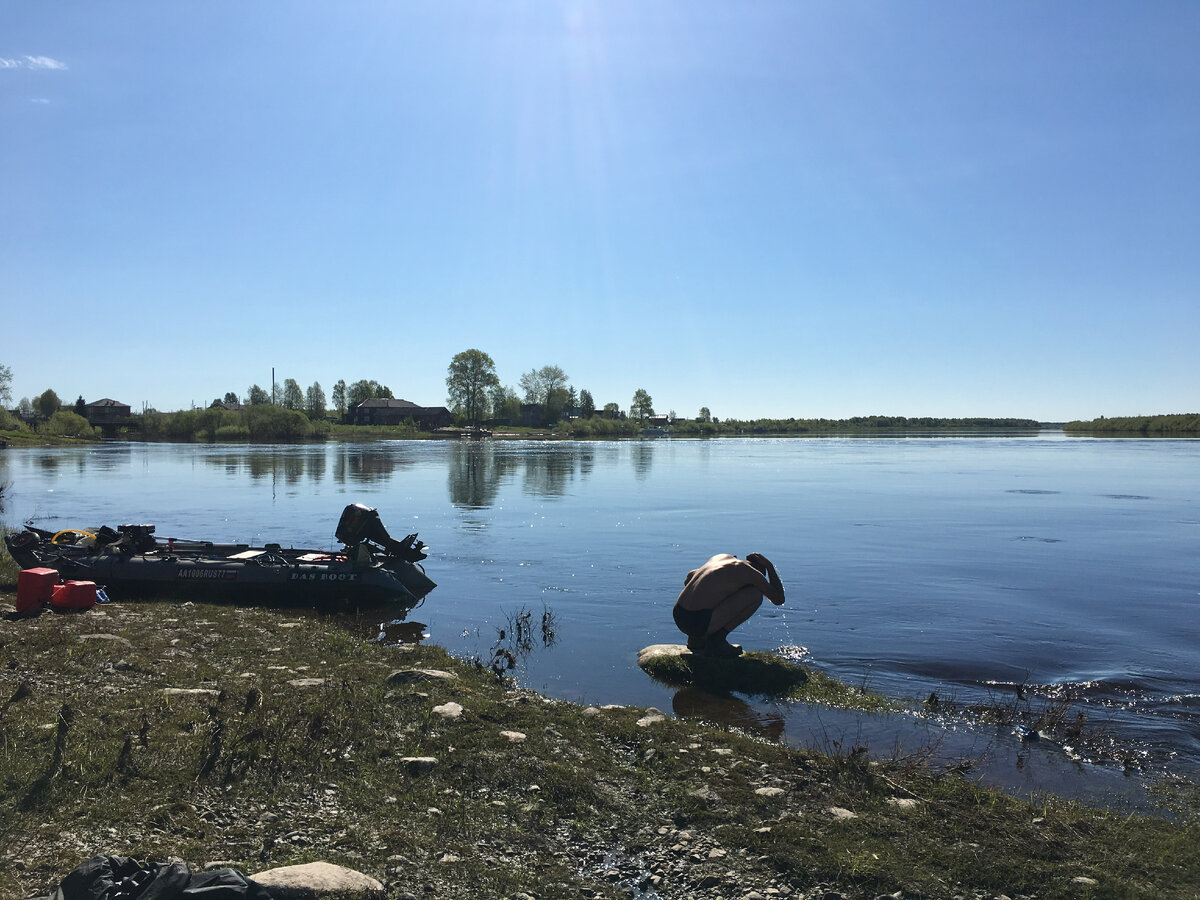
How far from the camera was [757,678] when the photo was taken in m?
11.6

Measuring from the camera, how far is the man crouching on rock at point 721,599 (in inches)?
471

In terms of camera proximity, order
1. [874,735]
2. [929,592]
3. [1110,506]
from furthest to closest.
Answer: [1110,506] < [929,592] < [874,735]

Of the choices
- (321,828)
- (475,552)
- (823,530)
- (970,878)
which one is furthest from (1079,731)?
(823,530)

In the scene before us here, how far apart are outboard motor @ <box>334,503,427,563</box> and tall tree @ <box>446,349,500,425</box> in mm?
120334

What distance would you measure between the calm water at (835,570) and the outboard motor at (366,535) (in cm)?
148

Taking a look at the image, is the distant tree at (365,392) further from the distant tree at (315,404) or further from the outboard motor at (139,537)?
the outboard motor at (139,537)

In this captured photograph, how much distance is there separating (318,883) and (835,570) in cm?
2032

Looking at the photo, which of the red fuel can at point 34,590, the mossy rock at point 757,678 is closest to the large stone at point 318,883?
the mossy rock at point 757,678

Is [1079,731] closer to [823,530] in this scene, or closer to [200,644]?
[200,644]

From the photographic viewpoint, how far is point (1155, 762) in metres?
9.02

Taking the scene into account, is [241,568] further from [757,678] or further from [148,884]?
[148,884]

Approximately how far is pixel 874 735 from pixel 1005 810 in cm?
313

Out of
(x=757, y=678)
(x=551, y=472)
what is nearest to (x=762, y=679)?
(x=757, y=678)

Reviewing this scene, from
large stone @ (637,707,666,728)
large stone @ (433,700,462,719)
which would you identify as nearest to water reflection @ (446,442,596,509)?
large stone @ (637,707,666,728)
